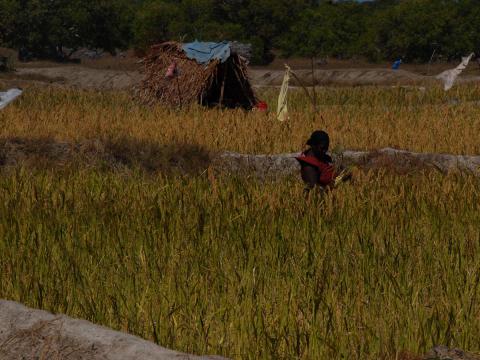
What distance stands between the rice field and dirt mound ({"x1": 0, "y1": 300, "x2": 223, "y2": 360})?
548 mm

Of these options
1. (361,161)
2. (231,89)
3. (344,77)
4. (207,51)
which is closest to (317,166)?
(361,161)

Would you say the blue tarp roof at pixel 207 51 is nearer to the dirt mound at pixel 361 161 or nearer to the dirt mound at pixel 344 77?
the dirt mound at pixel 361 161

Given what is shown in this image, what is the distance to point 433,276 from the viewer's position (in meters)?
4.29

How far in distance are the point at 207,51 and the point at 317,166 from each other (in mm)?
11738

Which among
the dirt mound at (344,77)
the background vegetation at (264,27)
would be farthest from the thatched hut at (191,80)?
the background vegetation at (264,27)

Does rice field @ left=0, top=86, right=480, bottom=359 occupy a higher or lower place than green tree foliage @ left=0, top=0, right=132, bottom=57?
higher

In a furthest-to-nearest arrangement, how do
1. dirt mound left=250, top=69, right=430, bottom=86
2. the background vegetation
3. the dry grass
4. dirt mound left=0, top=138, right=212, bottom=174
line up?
1. the background vegetation
2. dirt mound left=250, top=69, right=430, bottom=86
3. the dry grass
4. dirt mound left=0, top=138, right=212, bottom=174

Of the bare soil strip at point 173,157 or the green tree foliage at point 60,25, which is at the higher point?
the bare soil strip at point 173,157

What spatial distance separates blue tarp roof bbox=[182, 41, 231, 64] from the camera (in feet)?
58.5

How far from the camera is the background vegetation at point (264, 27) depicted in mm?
57812

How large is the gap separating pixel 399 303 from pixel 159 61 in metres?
16.2

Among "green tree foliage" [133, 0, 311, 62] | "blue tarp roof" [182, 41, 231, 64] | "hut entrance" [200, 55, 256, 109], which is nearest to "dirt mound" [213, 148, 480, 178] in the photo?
"blue tarp roof" [182, 41, 231, 64]

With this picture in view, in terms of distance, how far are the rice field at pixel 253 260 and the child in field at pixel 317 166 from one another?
15 cm

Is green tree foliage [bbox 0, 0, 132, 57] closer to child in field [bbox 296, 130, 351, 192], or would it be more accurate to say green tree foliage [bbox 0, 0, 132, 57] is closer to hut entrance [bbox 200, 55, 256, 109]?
hut entrance [bbox 200, 55, 256, 109]
